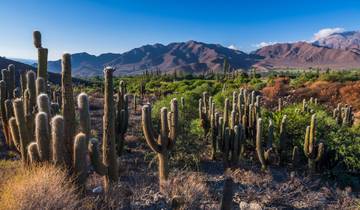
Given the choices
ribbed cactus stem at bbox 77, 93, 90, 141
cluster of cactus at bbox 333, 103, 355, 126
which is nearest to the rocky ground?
ribbed cactus stem at bbox 77, 93, 90, 141

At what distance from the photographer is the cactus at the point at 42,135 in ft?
18.2

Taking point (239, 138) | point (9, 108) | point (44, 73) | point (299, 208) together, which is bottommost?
point (299, 208)

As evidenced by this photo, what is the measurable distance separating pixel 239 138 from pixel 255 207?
2.61 m

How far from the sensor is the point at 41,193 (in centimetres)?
484

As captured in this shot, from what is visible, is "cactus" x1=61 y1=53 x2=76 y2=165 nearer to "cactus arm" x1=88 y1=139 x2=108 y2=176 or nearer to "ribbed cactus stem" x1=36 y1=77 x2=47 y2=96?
"cactus arm" x1=88 y1=139 x2=108 y2=176

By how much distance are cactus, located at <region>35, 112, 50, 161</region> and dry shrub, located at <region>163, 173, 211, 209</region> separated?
2.12m

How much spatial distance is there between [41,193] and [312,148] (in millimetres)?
6613

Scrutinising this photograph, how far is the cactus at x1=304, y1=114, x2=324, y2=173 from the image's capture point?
9.02 meters

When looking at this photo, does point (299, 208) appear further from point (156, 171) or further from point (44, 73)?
point (44, 73)

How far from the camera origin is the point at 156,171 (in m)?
8.95

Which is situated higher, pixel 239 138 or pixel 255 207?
pixel 239 138

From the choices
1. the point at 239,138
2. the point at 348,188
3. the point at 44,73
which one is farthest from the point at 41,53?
the point at 348,188

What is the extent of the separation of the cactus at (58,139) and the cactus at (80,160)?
0.71ft

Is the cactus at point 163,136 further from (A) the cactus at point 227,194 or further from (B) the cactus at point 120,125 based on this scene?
A: (B) the cactus at point 120,125
